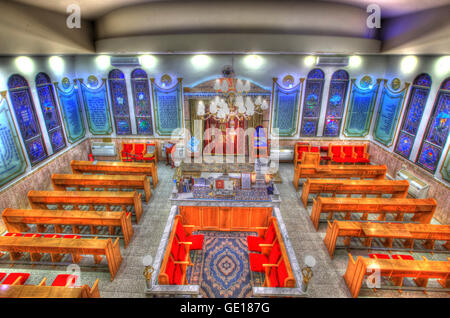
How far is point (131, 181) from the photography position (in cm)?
767

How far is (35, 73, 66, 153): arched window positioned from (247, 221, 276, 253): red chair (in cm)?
770

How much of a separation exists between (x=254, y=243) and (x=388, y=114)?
25.7 ft

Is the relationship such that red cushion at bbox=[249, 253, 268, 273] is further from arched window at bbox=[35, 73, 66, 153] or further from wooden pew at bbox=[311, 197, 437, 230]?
arched window at bbox=[35, 73, 66, 153]

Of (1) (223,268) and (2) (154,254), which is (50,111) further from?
(1) (223,268)

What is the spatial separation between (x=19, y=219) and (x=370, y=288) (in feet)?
27.1

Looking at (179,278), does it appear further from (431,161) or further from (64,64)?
(64,64)

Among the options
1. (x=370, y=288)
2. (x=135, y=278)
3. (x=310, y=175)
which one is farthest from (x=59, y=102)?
(x=370, y=288)

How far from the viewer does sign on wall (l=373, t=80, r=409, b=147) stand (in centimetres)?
910

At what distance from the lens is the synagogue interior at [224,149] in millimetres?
5234

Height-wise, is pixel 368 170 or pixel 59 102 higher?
pixel 59 102

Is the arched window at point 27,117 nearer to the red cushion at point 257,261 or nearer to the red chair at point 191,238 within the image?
the red chair at point 191,238

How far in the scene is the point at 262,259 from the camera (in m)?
5.68

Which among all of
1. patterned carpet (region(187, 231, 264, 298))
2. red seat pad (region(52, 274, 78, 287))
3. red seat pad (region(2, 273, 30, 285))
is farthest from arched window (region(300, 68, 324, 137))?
red seat pad (region(2, 273, 30, 285))

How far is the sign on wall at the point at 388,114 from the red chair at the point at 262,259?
716 centimetres
